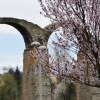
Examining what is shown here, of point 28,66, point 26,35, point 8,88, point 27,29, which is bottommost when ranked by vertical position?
point 28,66

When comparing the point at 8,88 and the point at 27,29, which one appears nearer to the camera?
the point at 27,29

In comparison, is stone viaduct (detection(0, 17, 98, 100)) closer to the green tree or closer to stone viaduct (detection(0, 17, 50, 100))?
stone viaduct (detection(0, 17, 50, 100))

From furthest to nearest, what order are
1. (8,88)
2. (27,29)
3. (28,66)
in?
1. (8,88)
2. (27,29)
3. (28,66)

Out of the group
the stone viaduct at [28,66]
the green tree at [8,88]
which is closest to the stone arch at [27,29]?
the stone viaduct at [28,66]

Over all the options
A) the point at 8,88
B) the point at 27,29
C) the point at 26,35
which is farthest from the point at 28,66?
Answer: the point at 8,88

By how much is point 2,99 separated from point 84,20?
1814 inches

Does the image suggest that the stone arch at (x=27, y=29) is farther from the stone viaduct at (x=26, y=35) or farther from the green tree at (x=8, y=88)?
the green tree at (x=8, y=88)

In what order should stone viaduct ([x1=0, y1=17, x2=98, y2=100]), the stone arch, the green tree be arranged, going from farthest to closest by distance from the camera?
the green tree → the stone arch → stone viaduct ([x1=0, y1=17, x2=98, y2=100])

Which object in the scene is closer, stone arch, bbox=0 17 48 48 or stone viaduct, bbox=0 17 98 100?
stone viaduct, bbox=0 17 98 100

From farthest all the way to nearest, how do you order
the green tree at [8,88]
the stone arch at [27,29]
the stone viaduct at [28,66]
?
the green tree at [8,88] < the stone arch at [27,29] < the stone viaduct at [28,66]

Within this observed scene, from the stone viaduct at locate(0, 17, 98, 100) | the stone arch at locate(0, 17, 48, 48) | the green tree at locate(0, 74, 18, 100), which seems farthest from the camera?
the green tree at locate(0, 74, 18, 100)

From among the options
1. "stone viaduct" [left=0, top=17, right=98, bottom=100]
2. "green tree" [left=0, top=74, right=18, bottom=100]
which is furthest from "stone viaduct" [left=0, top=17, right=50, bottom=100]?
"green tree" [left=0, top=74, right=18, bottom=100]

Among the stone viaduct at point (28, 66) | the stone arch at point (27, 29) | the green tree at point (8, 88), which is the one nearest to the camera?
the stone viaduct at point (28, 66)

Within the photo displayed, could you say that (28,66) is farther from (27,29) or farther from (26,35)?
(27,29)
